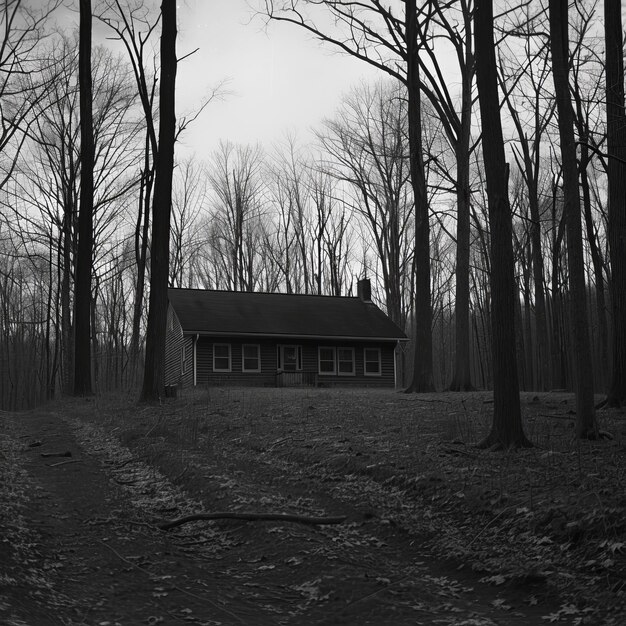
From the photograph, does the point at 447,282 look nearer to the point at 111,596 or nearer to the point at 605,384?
Result: the point at 605,384

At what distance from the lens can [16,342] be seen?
179ft

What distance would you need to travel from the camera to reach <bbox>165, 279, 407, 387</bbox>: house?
32.3m

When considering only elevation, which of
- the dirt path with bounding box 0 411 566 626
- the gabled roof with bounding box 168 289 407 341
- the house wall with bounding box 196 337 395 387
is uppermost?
the gabled roof with bounding box 168 289 407 341

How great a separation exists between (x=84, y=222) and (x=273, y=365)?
475 inches

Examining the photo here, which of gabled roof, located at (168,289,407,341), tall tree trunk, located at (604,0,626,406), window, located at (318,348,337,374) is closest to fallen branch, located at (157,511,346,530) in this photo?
tall tree trunk, located at (604,0,626,406)

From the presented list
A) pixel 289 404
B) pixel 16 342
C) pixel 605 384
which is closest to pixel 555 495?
pixel 289 404

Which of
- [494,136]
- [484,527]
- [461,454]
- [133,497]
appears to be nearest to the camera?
[484,527]

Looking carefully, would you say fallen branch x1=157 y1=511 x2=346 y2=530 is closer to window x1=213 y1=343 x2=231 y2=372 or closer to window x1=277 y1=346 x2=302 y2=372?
window x1=213 y1=343 x2=231 y2=372

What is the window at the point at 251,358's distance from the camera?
33000 mm

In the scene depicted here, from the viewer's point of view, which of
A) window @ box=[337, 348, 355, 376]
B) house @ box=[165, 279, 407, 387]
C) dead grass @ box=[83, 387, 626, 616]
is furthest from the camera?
window @ box=[337, 348, 355, 376]

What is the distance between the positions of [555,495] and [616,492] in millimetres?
600

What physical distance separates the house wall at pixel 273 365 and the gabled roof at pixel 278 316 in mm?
717

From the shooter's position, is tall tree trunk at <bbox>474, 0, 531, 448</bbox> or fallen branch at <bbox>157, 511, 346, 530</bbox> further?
tall tree trunk at <bbox>474, 0, 531, 448</bbox>

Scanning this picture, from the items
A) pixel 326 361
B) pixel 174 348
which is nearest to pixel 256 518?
pixel 326 361
